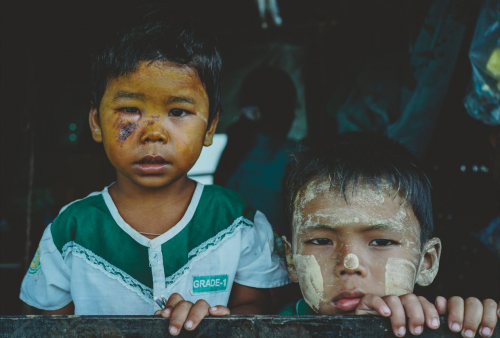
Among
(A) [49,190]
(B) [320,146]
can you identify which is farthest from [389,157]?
(A) [49,190]

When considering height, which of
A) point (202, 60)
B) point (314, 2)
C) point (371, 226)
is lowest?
point (371, 226)

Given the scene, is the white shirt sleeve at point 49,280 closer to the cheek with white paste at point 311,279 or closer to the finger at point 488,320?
the cheek with white paste at point 311,279

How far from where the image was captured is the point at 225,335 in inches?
40.3

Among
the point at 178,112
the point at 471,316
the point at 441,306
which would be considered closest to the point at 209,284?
the point at 178,112

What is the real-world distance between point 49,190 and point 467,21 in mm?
3508

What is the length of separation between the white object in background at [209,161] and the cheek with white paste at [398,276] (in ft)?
8.68

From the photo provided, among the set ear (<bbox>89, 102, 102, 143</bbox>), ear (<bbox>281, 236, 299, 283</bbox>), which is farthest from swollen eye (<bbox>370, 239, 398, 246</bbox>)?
ear (<bbox>89, 102, 102, 143</bbox>)

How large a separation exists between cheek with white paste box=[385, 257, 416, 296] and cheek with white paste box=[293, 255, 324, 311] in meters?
0.22

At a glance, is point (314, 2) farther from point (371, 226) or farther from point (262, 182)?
point (371, 226)

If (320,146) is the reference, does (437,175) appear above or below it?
below

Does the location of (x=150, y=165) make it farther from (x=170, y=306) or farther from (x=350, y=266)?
(x=350, y=266)

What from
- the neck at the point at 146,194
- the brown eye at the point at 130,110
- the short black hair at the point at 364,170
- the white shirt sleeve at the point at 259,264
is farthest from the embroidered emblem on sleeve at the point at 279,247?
the brown eye at the point at 130,110

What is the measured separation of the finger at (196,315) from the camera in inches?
40.9

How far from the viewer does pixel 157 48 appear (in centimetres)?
175
